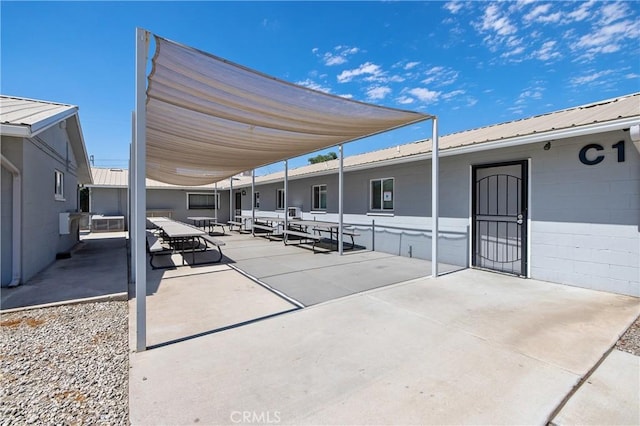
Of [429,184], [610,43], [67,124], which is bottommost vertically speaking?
[429,184]

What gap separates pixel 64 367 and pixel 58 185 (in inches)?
317

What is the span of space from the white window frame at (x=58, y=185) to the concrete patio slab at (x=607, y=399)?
10.7 meters

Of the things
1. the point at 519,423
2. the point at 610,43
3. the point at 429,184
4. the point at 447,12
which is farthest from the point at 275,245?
the point at 610,43

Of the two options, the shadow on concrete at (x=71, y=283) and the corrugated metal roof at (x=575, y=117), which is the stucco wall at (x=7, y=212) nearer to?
the shadow on concrete at (x=71, y=283)

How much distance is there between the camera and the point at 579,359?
9.14 feet

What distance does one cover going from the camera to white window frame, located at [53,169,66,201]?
7.86 metres

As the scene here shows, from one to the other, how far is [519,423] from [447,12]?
8377 millimetres

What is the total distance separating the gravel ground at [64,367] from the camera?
80.3 inches

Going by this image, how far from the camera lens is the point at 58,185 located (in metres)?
8.36

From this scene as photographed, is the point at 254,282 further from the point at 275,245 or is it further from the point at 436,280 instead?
the point at 275,245

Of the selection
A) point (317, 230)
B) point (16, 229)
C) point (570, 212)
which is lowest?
point (317, 230)

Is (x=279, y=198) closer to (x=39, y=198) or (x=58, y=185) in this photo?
(x=58, y=185)

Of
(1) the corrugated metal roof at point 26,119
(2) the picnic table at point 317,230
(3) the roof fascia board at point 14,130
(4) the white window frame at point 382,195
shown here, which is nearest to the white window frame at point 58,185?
(1) the corrugated metal roof at point 26,119

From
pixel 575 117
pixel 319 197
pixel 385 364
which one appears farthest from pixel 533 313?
pixel 319 197
